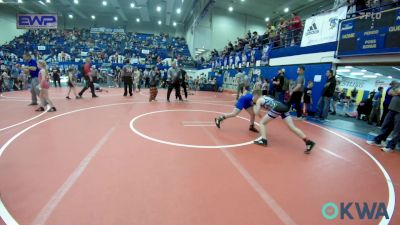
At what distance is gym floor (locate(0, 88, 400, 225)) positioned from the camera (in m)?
2.62

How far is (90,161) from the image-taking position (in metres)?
3.92

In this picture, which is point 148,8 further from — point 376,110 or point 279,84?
point 376,110

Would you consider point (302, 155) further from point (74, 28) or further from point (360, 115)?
point (74, 28)

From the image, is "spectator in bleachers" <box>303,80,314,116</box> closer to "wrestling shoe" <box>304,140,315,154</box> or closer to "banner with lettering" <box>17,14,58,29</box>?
"wrestling shoe" <box>304,140,315,154</box>

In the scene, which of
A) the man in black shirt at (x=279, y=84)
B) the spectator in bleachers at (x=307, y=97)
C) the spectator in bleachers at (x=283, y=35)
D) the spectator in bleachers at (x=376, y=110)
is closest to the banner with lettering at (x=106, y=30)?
the spectator in bleachers at (x=283, y=35)

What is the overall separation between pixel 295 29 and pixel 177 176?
11.9 meters

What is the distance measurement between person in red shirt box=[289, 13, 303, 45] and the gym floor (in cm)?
822

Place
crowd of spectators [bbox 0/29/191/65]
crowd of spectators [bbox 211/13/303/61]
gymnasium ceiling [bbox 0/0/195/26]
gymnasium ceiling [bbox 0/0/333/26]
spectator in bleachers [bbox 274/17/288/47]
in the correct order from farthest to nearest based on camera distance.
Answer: gymnasium ceiling [bbox 0/0/195/26] < crowd of spectators [bbox 0/29/191/65] < gymnasium ceiling [bbox 0/0/333/26] < spectator in bleachers [bbox 274/17/288/47] < crowd of spectators [bbox 211/13/303/61]

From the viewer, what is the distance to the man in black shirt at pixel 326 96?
8.94m

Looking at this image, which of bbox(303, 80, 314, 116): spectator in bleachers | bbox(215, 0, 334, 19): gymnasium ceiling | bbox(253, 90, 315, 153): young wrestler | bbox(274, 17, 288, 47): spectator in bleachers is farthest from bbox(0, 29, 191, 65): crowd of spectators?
bbox(253, 90, 315, 153): young wrestler

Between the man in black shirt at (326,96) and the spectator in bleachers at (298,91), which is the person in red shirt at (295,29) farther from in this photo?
the spectator in bleachers at (298,91)

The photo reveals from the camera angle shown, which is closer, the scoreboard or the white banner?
the scoreboard

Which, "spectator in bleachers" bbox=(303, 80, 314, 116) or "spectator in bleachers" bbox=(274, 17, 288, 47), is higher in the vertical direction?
"spectator in bleachers" bbox=(274, 17, 288, 47)

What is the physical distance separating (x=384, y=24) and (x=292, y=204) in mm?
7793
